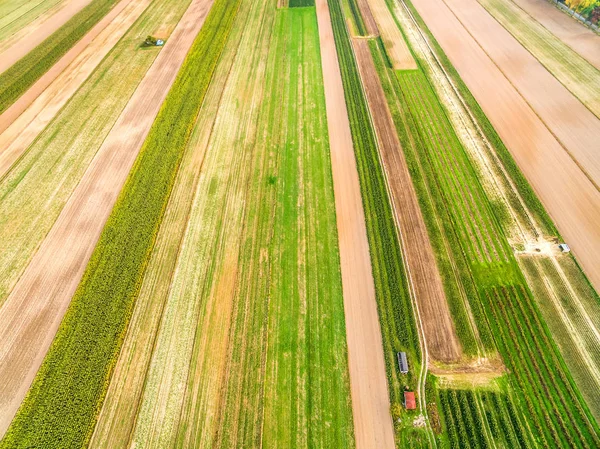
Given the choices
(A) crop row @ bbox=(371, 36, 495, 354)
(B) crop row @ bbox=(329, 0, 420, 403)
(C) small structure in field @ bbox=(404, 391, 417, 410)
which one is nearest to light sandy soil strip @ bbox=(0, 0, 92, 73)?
(B) crop row @ bbox=(329, 0, 420, 403)

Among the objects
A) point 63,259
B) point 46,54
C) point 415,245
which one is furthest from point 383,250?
point 46,54

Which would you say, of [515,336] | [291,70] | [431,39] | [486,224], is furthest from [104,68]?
[515,336]

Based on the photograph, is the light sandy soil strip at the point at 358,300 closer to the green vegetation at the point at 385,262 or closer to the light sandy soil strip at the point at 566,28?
the green vegetation at the point at 385,262

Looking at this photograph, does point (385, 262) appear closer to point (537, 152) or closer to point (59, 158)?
point (537, 152)

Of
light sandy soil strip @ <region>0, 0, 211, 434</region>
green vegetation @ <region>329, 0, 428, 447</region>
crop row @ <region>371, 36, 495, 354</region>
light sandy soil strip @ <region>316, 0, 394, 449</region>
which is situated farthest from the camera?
crop row @ <region>371, 36, 495, 354</region>

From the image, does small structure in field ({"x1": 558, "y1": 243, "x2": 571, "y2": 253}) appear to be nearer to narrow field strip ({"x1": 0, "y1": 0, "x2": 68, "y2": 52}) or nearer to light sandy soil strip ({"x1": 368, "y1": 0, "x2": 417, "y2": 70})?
light sandy soil strip ({"x1": 368, "y1": 0, "x2": 417, "y2": 70})

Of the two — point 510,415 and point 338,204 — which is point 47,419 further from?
point 510,415
